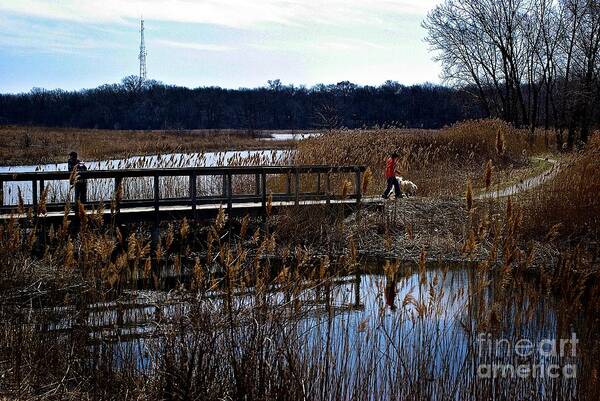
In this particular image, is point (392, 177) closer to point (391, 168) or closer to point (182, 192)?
point (391, 168)

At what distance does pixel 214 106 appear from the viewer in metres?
97.8

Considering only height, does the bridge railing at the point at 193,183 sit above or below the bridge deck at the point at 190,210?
above

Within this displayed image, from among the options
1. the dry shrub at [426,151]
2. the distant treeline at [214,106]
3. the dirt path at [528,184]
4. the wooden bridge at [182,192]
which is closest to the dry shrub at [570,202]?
the dirt path at [528,184]

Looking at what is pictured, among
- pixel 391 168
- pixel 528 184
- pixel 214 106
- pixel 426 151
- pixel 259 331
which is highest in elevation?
pixel 214 106

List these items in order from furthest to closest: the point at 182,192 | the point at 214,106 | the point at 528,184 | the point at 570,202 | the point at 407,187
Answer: the point at 214,106
the point at 407,187
the point at 182,192
the point at 528,184
the point at 570,202

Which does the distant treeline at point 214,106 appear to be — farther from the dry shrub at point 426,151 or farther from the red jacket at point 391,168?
the red jacket at point 391,168

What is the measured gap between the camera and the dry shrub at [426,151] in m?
18.7

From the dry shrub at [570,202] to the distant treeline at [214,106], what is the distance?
2811 inches

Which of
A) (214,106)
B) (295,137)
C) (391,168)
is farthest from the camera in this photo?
(214,106)

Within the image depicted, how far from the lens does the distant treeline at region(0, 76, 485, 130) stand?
90125 millimetres

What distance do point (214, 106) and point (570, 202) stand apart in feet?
287

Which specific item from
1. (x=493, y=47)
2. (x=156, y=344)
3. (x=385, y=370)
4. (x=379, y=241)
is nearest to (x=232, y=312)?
(x=156, y=344)

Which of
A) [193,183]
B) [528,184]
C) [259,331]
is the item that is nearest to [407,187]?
[528,184]

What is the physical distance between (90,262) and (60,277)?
2.32 feet
